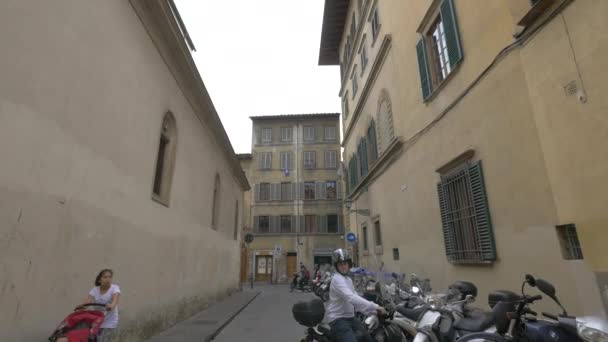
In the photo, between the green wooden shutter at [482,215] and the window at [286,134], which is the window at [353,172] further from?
the window at [286,134]

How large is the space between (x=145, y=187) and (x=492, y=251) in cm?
663

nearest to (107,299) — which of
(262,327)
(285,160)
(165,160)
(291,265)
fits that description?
(165,160)

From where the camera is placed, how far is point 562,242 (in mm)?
4836

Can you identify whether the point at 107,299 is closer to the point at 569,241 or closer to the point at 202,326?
the point at 202,326

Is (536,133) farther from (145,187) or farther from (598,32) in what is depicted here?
(145,187)

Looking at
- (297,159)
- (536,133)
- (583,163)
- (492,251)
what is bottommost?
(492,251)

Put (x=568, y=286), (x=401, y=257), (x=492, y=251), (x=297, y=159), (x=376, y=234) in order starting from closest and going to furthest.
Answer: (x=568, y=286) < (x=492, y=251) < (x=401, y=257) < (x=376, y=234) < (x=297, y=159)

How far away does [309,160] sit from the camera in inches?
1316

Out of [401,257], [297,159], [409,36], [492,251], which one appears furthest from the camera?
[297,159]

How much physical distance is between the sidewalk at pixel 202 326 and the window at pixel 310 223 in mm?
19302

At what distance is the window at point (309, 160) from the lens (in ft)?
109

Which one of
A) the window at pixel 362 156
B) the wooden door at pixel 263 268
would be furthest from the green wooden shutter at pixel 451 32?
the wooden door at pixel 263 268

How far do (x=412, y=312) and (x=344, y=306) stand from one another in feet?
4.44

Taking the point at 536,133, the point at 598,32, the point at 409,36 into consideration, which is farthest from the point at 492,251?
the point at 409,36
